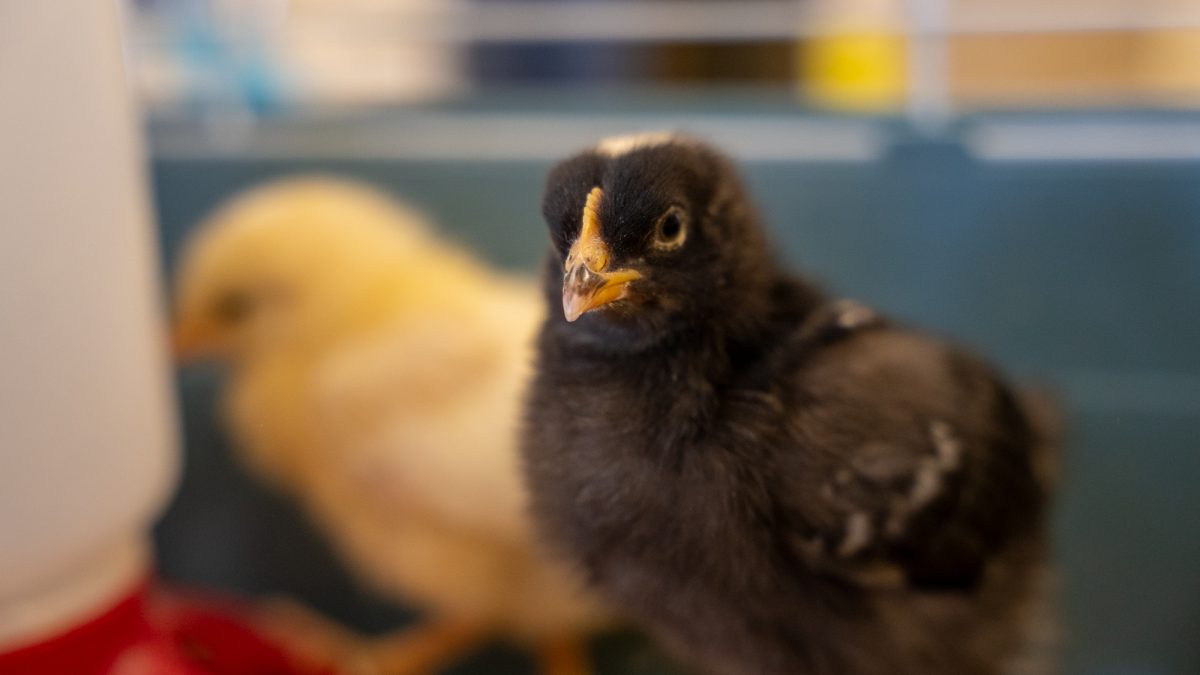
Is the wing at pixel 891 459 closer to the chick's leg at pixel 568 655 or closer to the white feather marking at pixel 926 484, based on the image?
the white feather marking at pixel 926 484

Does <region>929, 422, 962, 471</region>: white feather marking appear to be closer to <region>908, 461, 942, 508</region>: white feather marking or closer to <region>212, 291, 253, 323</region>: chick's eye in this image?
<region>908, 461, 942, 508</region>: white feather marking

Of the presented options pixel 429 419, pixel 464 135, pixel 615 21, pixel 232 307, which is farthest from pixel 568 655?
pixel 615 21

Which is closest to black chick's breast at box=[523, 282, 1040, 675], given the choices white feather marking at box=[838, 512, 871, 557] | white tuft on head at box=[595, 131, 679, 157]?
white feather marking at box=[838, 512, 871, 557]

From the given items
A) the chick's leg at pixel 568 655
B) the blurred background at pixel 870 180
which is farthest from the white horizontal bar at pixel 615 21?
the chick's leg at pixel 568 655

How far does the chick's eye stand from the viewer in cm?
105

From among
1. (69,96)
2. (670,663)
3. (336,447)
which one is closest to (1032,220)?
(670,663)

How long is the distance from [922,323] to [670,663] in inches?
16.3

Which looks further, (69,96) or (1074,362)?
(1074,362)

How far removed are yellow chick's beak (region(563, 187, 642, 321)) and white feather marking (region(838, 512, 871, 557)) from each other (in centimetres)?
18

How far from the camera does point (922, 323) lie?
A: 1014mm

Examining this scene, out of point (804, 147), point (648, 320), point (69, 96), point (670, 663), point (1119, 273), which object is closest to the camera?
point (648, 320)

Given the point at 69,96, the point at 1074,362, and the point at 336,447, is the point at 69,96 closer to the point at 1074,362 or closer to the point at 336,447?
the point at 336,447

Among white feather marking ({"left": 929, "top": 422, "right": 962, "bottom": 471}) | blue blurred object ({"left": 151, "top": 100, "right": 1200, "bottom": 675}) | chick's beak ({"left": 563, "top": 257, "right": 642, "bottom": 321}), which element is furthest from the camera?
blue blurred object ({"left": 151, "top": 100, "right": 1200, "bottom": 675})

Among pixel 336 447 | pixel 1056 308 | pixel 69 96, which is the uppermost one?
pixel 69 96
